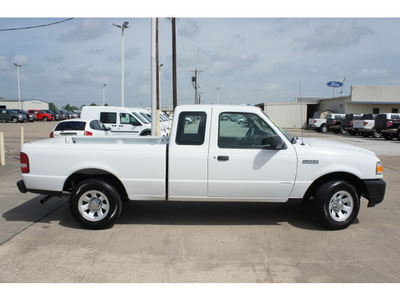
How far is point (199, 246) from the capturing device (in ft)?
15.8

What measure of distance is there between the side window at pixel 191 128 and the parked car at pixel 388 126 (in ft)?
71.0

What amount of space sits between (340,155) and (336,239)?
1.26 m

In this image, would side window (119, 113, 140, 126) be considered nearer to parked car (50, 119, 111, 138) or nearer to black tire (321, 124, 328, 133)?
parked car (50, 119, 111, 138)

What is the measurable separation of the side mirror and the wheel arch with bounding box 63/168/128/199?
2.33 m

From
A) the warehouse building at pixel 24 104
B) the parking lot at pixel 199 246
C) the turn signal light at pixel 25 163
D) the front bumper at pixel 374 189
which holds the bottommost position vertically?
the parking lot at pixel 199 246

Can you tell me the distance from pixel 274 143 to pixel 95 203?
287 cm

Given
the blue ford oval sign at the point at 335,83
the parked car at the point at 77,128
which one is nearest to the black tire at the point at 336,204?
the parked car at the point at 77,128

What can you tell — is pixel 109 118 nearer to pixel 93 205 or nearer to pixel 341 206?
pixel 93 205

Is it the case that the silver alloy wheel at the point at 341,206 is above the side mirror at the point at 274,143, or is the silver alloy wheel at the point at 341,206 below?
below

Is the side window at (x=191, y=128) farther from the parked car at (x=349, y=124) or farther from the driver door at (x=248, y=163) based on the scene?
the parked car at (x=349, y=124)

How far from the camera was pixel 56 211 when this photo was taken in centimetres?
645

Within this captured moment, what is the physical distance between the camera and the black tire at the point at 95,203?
534 centimetres

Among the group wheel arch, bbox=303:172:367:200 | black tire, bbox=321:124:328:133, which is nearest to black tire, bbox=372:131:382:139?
black tire, bbox=321:124:328:133

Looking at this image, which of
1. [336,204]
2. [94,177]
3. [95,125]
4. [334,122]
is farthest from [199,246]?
[334,122]
